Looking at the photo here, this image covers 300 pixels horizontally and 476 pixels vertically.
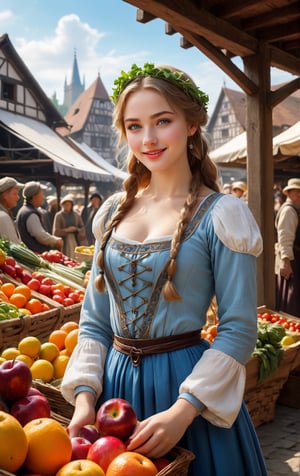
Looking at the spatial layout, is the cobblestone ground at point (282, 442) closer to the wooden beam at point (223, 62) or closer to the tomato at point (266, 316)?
the tomato at point (266, 316)

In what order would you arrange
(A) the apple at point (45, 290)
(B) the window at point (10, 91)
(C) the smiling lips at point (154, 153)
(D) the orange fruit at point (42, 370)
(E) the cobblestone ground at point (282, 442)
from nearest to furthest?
(C) the smiling lips at point (154, 153) < (D) the orange fruit at point (42, 370) < (E) the cobblestone ground at point (282, 442) < (A) the apple at point (45, 290) < (B) the window at point (10, 91)

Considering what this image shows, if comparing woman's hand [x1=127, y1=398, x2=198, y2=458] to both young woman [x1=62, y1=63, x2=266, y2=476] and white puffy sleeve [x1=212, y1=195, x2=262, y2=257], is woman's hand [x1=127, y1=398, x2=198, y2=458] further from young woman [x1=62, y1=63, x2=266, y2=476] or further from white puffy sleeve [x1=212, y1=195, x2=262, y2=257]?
white puffy sleeve [x1=212, y1=195, x2=262, y2=257]

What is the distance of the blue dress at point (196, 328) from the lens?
4.68 ft

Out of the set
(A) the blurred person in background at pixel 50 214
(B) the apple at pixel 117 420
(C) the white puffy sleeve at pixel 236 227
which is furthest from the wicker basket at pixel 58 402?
(A) the blurred person in background at pixel 50 214

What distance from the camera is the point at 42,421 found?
1.26 m

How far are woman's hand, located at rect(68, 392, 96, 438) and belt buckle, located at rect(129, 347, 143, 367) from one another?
169 mm

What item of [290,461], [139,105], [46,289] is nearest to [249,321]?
[139,105]

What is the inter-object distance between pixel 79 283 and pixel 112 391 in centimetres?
376

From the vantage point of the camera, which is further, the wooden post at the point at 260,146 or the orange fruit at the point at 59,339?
the wooden post at the point at 260,146

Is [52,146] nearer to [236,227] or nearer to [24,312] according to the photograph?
[24,312]

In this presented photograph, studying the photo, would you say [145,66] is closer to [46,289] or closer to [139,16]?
[139,16]

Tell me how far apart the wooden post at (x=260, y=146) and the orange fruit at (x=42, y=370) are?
8.90 feet

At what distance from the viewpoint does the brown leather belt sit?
151cm

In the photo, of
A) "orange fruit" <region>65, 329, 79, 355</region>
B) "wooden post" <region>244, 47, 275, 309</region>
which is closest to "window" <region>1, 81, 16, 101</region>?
"wooden post" <region>244, 47, 275, 309</region>
